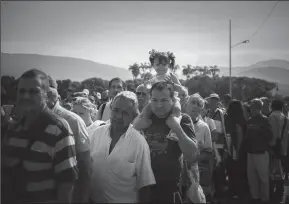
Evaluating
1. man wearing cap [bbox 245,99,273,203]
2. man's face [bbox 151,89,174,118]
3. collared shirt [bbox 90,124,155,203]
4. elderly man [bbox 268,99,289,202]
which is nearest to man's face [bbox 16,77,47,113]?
collared shirt [bbox 90,124,155,203]

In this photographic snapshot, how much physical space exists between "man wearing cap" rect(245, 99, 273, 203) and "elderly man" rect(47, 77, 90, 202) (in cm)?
419

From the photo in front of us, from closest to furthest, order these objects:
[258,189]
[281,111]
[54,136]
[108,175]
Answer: [54,136]
[108,175]
[258,189]
[281,111]

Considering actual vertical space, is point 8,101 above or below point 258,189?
above

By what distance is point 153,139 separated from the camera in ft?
11.4

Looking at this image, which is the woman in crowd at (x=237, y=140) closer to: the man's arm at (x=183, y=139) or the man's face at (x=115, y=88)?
the man's face at (x=115, y=88)

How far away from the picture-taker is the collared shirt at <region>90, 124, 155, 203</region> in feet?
10.2

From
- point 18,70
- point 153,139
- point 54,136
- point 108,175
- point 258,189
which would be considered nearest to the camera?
point 54,136

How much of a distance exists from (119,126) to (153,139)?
1.26 feet

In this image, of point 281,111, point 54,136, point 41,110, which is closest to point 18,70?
point 41,110

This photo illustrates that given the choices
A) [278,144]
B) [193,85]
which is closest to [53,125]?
[278,144]

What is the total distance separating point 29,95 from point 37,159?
1.58 ft

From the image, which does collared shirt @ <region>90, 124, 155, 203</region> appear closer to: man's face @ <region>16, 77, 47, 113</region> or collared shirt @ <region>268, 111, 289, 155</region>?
man's face @ <region>16, 77, 47, 113</region>

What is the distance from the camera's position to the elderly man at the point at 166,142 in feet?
10.9

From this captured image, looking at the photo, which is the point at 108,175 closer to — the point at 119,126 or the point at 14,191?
the point at 119,126
